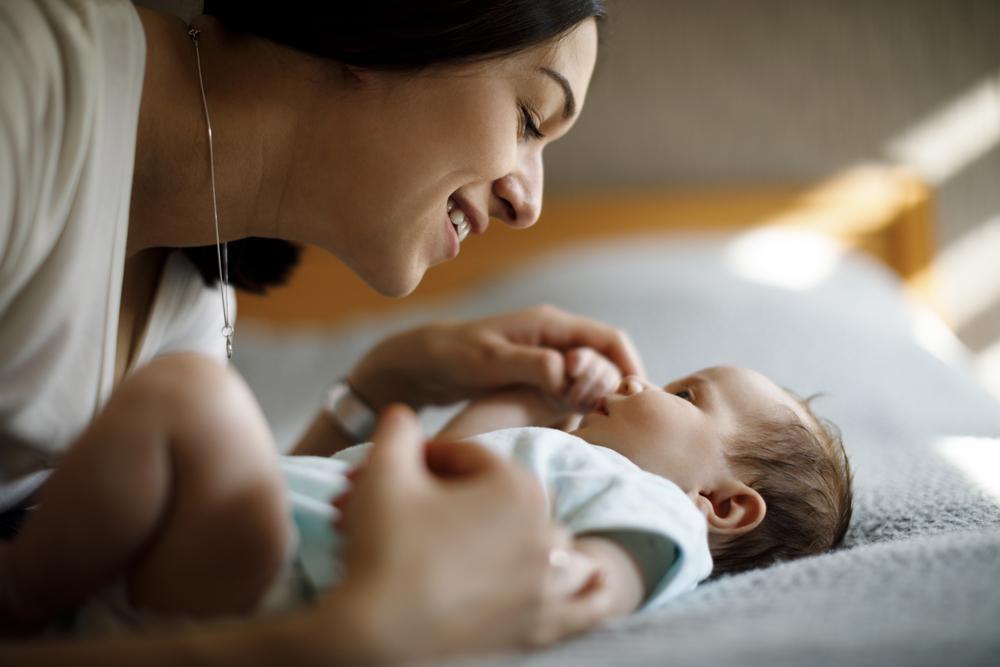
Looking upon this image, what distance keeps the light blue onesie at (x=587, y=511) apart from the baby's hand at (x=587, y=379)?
26 centimetres

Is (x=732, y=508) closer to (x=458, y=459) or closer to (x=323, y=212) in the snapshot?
(x=458, y=459)

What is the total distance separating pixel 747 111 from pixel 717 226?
33 centimetres

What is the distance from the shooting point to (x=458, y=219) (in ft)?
3.50

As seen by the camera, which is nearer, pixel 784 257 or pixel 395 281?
pixel 395 281

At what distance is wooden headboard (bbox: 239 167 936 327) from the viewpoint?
8.27 ft

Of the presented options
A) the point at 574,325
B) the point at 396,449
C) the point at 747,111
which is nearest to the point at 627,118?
the point at 747,111

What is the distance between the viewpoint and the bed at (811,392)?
59 cm

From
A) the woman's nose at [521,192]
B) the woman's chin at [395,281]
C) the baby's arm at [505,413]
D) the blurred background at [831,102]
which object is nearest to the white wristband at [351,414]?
the baby's arm at [505,413]

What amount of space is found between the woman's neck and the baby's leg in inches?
16.3

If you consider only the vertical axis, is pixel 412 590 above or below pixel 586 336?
above

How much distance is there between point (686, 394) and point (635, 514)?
326 millimetres

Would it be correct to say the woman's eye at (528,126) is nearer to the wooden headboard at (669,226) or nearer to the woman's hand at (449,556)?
the woman's hand at (449,556)

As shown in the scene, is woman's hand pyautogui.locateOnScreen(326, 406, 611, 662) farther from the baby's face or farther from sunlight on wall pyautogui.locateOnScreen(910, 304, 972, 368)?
sunlight on wall pyautogui.locateOnScreen(910, 304, 972, 368)

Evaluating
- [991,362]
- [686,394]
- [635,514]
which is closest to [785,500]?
[686,394]
